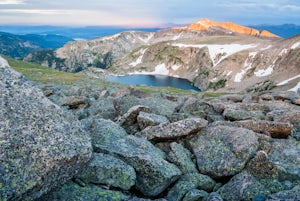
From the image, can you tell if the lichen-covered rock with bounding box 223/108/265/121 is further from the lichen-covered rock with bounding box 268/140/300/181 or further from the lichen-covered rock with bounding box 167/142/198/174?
the lichen-covered rock with bounding box 167/142/198/174

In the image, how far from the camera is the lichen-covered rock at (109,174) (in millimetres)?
12000

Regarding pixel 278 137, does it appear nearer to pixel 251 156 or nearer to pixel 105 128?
pixel 251 156

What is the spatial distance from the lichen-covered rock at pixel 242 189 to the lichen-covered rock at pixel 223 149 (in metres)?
1.32

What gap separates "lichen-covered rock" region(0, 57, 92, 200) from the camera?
8.91m

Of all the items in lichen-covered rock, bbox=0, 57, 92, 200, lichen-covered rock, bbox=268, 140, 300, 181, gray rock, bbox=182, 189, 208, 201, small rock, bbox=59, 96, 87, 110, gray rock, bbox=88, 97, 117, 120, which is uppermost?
lichen-covered rock, bbox=0, 57, 92, 200

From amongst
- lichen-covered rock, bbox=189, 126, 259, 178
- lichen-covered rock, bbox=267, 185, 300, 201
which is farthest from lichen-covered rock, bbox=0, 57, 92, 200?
lichen-covered rock, bbox=267, 185, 300, 201

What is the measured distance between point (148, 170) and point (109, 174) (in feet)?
6.17

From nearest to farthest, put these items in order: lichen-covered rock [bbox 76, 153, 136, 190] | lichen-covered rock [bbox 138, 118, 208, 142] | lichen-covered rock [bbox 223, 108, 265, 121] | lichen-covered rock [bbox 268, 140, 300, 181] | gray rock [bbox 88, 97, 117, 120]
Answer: lichen-covered rock [bbox 76, 153, 136, 190], lichen-covered rock [bbox 268, 140, 300, 181], lichen-covered rock [bbox 138, 118, 208, 142], lichen-covered rock [bbox 223, 108, 265, 121], gray rock [bbox 88, 97, 117, 120]

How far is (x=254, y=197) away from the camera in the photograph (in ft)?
38.2

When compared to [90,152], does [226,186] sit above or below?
below

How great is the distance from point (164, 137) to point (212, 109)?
10183mm

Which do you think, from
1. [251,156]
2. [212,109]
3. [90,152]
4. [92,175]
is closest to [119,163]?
[92,175]

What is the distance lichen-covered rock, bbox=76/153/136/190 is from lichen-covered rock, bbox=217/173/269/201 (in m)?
4.12

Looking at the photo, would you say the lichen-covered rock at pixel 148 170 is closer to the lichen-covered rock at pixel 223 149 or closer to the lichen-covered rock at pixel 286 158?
the lichen-covered rock at pixel 223 149
